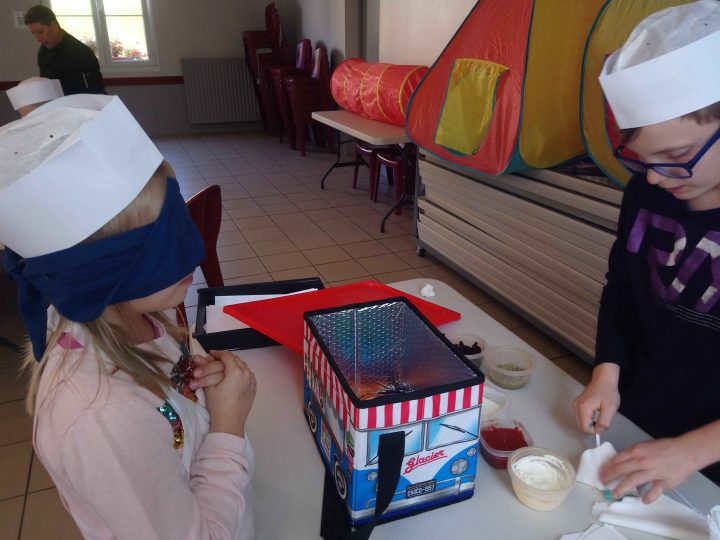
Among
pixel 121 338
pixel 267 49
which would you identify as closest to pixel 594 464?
pixel 121 338

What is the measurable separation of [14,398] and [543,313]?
2.37 metres

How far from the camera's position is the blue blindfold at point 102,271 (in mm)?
624

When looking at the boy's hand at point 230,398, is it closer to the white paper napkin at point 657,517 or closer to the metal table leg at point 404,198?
the white paper napkin at point 657,517

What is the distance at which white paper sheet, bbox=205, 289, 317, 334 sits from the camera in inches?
50.3

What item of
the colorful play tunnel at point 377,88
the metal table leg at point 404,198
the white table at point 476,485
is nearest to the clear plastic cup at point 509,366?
the white table at point 476,485

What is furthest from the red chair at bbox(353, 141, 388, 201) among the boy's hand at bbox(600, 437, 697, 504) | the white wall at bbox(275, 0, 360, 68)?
the boy's hand at bbox(600, 437, 697, 504)

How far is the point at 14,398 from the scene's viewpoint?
224 cm

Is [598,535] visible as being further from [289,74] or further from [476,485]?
[289,74]

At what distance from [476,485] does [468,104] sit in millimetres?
2063

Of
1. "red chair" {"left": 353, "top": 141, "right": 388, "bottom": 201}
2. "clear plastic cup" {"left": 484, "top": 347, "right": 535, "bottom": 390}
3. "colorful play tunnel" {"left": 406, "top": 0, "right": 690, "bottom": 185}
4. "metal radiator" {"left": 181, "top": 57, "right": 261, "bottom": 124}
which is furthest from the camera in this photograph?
"metal radiator" {"left": 181, "top": 57, "right": 261, "bottom": 124}

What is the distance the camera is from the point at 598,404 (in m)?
0.95

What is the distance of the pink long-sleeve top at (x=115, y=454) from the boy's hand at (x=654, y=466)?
563 millimetres

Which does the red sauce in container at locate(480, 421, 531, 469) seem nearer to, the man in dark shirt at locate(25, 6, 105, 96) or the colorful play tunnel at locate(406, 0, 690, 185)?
the colorful play tunnel at locate(406, 0, 690, 185)

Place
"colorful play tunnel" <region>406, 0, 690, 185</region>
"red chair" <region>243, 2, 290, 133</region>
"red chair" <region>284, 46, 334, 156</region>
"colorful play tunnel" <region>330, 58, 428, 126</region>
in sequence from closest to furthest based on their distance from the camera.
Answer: "colorful play tunnel" <region>406, 0, 690, 185</region> < "colorful play tunnel" <region>330, 58, 428, 126</region> < "red chair" <region>284, 46, 334, 156</region> < "red chair" <region>243, 2, 290, 133</region>
